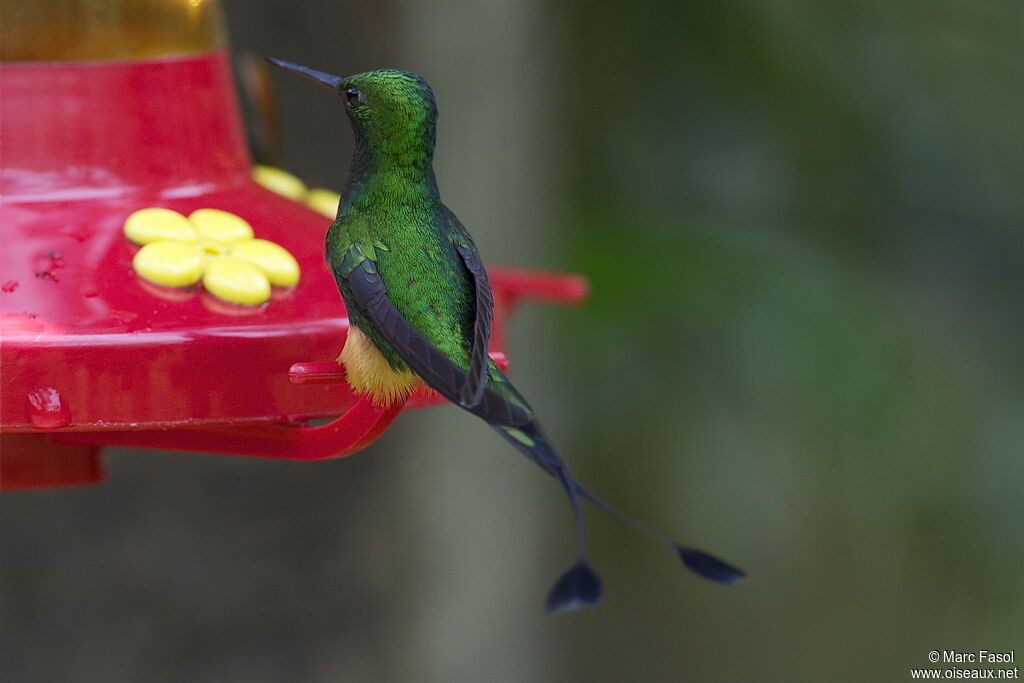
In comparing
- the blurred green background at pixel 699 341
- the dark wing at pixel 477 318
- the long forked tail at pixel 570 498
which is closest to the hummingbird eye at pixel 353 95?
the dark wing at pixel 477 318

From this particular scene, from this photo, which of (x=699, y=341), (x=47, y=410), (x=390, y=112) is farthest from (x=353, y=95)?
(x=699, y=341)

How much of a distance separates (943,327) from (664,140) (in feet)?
3.43

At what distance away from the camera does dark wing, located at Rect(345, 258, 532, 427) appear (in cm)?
130

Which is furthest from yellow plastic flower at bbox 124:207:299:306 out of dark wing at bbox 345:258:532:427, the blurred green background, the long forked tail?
the blurred green background

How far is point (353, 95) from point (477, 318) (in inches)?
12.5

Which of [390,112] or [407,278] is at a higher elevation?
[390,112]

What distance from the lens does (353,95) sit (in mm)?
1529

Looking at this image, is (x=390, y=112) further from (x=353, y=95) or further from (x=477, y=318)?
(x=477, y=318)

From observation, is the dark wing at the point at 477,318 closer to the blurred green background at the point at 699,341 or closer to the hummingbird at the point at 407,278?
the hummingbird at the point at 407,278

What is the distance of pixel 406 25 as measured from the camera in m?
3.40

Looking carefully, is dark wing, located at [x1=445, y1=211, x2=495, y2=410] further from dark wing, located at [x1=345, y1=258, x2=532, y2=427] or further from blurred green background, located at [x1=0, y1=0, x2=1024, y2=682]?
blurred green background, located at [x1=0, y1=0, x2=1024, y2=682]

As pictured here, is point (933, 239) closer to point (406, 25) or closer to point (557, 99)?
point (557, 99)

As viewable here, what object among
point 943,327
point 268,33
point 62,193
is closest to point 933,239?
point 943,327

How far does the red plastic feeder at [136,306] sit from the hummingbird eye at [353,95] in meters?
0.21
